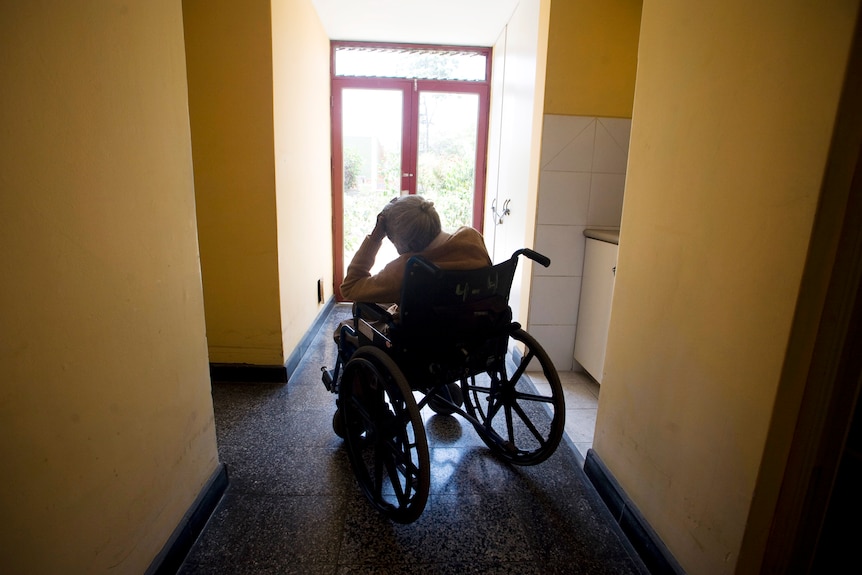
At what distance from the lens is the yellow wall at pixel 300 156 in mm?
2342

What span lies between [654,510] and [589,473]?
0.39 m

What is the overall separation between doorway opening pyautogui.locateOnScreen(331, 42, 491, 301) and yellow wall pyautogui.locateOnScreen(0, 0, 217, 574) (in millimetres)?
2702

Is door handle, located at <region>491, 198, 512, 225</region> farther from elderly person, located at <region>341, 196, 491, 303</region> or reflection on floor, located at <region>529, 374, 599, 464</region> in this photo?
elderly person, located at <region>341, 196, 491, 303</region>

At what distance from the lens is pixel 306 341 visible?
2.92 meters

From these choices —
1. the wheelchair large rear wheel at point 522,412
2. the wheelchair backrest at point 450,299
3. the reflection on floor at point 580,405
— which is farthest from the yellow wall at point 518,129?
the wheelchair backrest at point 450,299

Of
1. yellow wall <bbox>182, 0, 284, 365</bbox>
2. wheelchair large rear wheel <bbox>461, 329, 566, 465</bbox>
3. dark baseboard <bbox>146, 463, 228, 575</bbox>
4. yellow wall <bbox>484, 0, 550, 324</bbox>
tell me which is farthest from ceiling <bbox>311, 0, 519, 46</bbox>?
dark baseboard <bbox>146, 463, 228, 575</bbox>

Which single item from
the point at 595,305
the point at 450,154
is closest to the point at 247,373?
the point at 595,305

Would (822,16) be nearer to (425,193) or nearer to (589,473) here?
(589,473)

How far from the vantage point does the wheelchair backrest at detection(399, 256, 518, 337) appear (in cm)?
129

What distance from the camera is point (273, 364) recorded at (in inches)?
96.0

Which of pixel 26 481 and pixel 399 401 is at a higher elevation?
pixel 26 481

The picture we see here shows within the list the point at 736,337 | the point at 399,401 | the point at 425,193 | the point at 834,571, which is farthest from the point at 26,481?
the point at 425,193

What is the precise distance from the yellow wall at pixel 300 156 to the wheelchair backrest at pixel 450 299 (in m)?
1.30

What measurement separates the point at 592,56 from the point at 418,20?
153cm
